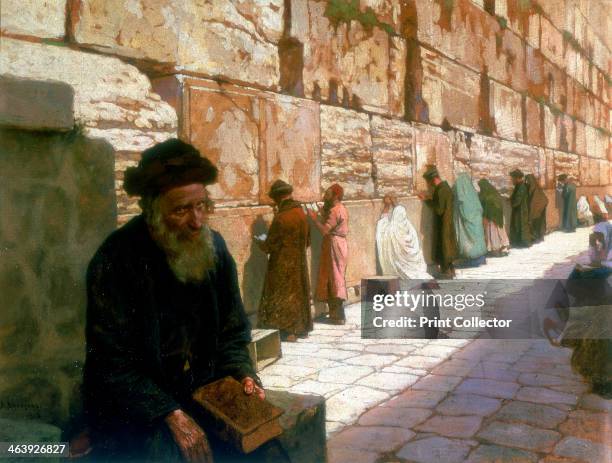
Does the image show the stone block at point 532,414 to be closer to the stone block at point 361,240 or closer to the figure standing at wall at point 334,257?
the figure standing at wall at point 334,257

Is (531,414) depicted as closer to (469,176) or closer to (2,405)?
(2,405)

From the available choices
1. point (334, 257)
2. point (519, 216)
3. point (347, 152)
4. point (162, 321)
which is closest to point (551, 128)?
point (519, 216)

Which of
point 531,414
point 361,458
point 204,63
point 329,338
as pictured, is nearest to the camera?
point 361,458

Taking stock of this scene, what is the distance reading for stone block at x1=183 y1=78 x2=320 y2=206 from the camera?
4703mm

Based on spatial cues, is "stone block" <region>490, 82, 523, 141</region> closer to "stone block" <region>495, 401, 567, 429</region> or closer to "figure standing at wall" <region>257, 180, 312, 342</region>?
"figure standing at wall" <region>257, 180, 312, 342</region>

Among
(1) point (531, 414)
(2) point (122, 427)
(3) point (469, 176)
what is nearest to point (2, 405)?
(2) point (122, 427)

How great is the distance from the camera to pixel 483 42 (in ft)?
32.9

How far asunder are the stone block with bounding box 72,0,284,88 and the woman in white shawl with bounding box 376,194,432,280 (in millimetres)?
2321

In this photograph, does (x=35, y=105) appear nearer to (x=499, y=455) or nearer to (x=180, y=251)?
(x=180, y=251)

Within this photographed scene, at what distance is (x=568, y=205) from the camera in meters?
14.5

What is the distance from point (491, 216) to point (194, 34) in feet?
22.5

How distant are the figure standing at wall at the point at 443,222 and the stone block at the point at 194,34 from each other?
3494mm

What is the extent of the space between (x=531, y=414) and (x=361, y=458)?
Result: 106 centimetres

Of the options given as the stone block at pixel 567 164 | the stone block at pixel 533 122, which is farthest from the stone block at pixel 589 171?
the stone block at pixel 533 122
